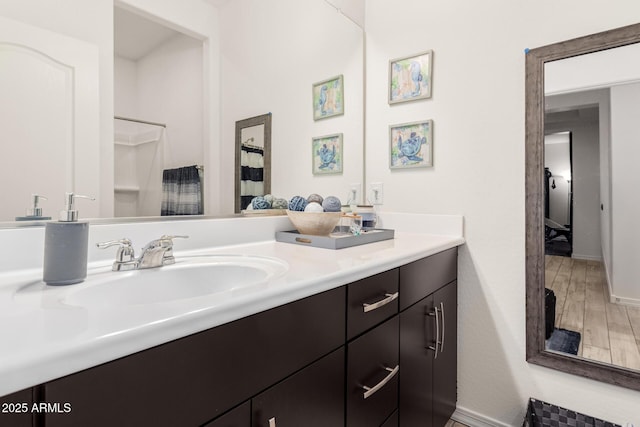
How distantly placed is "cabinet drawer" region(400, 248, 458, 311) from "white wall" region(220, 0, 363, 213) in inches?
24.7

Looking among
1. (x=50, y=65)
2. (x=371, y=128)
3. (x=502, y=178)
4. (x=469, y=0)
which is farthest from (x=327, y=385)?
(x=469, y=0)

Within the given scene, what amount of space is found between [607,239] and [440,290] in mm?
639

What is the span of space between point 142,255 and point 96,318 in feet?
1.36

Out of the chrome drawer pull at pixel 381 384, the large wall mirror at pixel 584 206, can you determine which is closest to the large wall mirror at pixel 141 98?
the chrome drawer pull at pixel 381 384

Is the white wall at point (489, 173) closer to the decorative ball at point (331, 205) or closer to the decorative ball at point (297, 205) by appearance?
the decorative ball at point (331, 205)

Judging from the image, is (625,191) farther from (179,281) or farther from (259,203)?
(179,281)

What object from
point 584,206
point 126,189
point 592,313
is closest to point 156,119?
point 126,189

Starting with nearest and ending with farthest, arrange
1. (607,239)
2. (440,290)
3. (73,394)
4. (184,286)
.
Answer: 1. (73,394)
2. (184,286)
3. (607,239)
4. (440,290)

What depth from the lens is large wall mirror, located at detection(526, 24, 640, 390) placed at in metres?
1.26

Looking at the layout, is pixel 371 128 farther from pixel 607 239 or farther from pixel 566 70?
pixel 607 239

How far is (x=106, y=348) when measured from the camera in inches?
17.7

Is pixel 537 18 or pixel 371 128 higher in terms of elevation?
pixel 537 18

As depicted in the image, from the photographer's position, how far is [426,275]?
1306mm

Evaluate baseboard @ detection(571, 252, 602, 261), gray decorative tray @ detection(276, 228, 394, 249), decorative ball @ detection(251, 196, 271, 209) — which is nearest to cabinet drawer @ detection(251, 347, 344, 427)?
gray decorative tray @ detection(276, 228, 394, 249)
